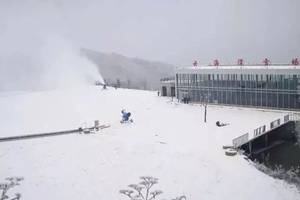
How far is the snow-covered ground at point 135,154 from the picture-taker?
16359 millimetres

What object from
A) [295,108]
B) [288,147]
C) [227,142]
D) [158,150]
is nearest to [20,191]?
[158,150]

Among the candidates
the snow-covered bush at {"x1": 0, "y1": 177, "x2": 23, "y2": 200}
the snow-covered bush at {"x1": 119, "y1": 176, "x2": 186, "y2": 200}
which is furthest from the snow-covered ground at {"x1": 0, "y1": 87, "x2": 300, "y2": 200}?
the snow-covered bush at {"x1": 0, "y1": 177, "x2": 23, "y2": 200}

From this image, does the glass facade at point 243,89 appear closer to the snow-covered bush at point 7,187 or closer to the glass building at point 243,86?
the glass building at point 243,86

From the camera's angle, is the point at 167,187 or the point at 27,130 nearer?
the point at 167,187

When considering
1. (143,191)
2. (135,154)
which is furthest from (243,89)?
(143,191)

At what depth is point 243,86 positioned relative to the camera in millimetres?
33031

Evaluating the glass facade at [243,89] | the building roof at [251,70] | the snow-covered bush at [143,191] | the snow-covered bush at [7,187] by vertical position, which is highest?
the building roof at [251,70]

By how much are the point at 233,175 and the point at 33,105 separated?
80.0 ft

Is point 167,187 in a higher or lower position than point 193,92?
lower

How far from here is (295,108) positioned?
98.8 ft

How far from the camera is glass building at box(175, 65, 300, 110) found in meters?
30.3

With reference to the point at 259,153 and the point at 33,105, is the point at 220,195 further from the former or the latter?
the point at 33,105

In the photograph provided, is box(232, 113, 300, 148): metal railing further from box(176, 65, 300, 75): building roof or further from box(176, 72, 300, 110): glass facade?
box(176, 65, 300, 75): building roof

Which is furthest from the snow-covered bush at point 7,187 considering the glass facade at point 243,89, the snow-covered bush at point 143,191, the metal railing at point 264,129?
the glass facade at point 243,89
